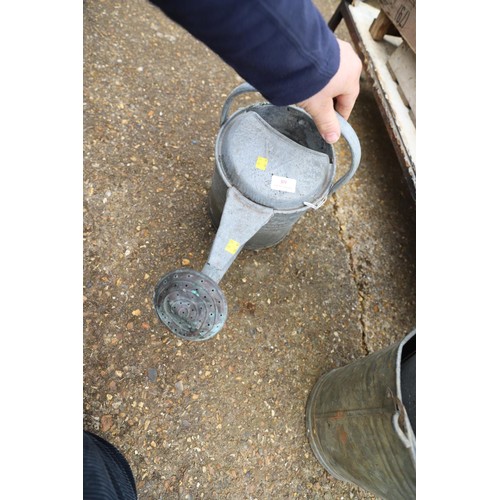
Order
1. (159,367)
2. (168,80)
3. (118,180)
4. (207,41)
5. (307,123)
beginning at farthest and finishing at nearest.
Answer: (168,80) < (118,180) < (159,367) < (307,123) < (207,41)

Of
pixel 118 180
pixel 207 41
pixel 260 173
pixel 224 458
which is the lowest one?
pixel 224 458

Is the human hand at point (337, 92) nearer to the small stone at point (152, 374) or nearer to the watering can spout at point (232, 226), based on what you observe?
the watering can spout at point (232, 226)

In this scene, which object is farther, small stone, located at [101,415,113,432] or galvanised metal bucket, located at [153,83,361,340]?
small stone, located at [101,415,113,432]

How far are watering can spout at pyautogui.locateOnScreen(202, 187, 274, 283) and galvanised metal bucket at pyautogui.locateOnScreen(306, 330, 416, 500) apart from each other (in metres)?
0.63

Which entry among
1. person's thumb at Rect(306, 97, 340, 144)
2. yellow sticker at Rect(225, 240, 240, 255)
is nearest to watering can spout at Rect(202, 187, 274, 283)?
yellow sticker at Rect(225, 240, 240, 255)

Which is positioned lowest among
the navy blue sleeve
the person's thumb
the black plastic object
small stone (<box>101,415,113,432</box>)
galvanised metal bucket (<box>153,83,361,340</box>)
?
small stone (<box>101,415,113,432</box>)

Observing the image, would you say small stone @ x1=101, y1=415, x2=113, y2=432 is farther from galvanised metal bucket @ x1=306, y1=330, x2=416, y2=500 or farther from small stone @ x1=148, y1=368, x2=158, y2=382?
galvanised metal bucket @ x1=306, y1=330, x2=416, y2=500

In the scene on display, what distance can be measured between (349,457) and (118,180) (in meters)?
1.60

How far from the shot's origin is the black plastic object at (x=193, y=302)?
1.22 m

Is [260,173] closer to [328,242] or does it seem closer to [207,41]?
[207,41]

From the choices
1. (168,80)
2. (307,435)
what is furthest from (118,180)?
(307,435)

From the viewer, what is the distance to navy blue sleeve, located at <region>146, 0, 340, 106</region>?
70cm

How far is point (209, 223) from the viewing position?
201 cm

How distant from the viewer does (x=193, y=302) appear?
1.22 meters
